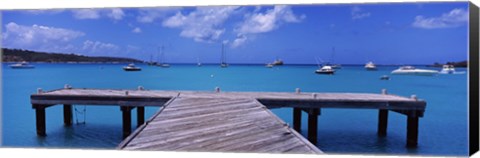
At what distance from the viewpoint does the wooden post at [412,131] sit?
24.7 feet

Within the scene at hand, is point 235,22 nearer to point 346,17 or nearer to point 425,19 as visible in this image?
point 346,17

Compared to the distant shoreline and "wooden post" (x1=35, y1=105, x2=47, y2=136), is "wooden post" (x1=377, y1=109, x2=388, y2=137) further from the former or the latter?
"wooden post" (x1=35, y1=105, x2=47, y2=136)

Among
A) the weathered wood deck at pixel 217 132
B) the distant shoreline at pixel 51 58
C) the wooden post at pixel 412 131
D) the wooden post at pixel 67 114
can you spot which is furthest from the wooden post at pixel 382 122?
the wooden post at pixel 67 114

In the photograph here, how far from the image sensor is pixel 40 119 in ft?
27.0

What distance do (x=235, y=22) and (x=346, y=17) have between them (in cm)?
224

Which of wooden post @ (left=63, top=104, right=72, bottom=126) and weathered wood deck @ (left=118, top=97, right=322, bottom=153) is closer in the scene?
weathered wood deck @ (left=118, top=97, right=322, bottom=153)

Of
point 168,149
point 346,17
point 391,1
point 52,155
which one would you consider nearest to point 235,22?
point 346,17

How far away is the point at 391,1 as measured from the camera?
216 inches

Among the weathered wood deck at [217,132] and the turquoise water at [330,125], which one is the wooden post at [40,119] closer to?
the turquoise water at [330,125]

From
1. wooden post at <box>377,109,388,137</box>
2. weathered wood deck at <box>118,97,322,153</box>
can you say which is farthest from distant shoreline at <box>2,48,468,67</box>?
weathered wood deck at <box>118,97,322,153</box>

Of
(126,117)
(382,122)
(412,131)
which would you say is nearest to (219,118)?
(126,117)

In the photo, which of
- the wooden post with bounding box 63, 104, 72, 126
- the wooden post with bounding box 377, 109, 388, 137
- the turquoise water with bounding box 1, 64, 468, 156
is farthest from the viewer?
the wooden post with bounding box 63, 104, 72, 126

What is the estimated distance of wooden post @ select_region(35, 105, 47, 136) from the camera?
806cm

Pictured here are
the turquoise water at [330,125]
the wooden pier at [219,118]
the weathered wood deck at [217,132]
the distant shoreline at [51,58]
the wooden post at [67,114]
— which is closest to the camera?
the weathered wood deck at [217,132]
